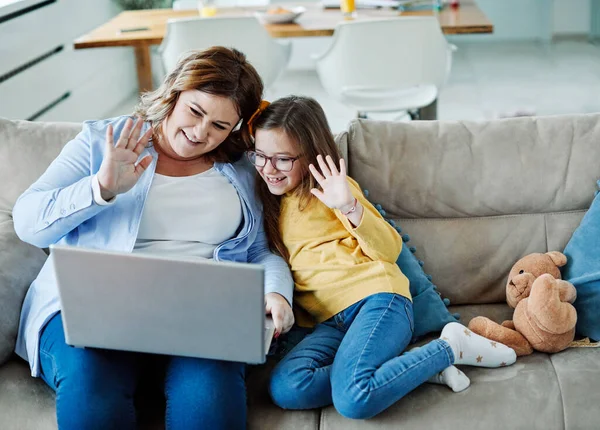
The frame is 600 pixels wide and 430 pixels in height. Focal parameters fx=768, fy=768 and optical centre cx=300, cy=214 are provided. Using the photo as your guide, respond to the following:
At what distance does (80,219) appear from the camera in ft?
5.22

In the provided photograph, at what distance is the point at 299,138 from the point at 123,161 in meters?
0.41

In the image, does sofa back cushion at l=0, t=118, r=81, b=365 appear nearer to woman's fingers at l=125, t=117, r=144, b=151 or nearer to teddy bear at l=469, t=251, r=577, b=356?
woman's fingers at l=125, t=117, r=144, b=151

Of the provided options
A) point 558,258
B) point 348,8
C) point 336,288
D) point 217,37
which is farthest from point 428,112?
point 336,288

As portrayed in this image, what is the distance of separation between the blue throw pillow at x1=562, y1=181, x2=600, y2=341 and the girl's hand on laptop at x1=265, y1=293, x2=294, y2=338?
0.70 m

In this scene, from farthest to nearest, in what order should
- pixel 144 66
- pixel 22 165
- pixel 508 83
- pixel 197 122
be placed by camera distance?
pixel 508 83 < pixel 144 66 < pixel 22 165 < pixel 197 122

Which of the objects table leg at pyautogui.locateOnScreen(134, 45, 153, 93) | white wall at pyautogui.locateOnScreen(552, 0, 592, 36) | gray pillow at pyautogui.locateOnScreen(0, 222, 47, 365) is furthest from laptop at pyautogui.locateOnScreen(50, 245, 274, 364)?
white wall at pyautogui.locateOnScreen(552, 0, 592, 36)

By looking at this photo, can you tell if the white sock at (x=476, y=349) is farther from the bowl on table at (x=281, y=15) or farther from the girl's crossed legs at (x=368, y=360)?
the bowl on table at (x=281, y=15)

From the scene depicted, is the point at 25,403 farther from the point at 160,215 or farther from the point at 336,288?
the point at 336,288

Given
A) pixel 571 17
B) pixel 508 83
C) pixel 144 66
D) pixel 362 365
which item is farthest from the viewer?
pixel 571 17

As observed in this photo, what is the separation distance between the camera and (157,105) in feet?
5.70

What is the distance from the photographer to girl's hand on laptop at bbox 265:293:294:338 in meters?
1.63

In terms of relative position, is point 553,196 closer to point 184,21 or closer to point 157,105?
point 157,105

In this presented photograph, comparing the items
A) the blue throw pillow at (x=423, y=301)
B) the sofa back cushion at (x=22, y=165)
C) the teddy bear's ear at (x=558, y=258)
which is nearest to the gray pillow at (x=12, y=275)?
the sofa back cushion at (x=22, y=165)

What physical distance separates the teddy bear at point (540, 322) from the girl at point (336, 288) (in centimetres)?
7
